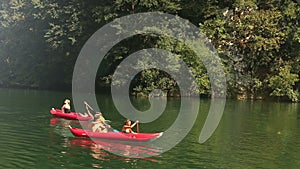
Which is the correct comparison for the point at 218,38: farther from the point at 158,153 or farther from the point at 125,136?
the point at 158,153

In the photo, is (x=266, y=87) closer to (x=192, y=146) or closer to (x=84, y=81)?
(x=84, y=81)

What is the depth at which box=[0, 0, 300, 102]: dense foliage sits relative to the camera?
1673 inches

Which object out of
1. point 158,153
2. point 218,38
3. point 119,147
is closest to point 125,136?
point 119,147

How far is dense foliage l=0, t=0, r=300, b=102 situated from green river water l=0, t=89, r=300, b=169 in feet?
51.7

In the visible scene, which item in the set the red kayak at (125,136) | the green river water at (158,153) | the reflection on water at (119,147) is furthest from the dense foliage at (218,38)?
the reflection on water at (119,147)

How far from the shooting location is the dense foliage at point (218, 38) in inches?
1673

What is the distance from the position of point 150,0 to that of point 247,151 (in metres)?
25.6

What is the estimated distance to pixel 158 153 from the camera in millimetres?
16625

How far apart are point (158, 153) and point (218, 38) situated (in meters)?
28.7

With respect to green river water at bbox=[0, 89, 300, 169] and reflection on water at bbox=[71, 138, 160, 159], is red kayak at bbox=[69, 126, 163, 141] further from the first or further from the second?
green river water at bbox=[0, 89, 300, 169]

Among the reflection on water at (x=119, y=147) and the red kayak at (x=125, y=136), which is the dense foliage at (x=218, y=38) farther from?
the reflection on water at (x=119, y=147)

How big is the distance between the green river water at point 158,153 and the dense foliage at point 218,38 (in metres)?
15.8

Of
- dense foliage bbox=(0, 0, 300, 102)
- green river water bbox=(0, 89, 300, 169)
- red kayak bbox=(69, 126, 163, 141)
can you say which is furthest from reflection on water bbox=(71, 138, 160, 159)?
dense foliage bbox=(0, 0, 300, 102)

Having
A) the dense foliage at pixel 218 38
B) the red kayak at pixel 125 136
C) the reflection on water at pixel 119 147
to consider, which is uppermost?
the dense foliage at pixel 218 38
